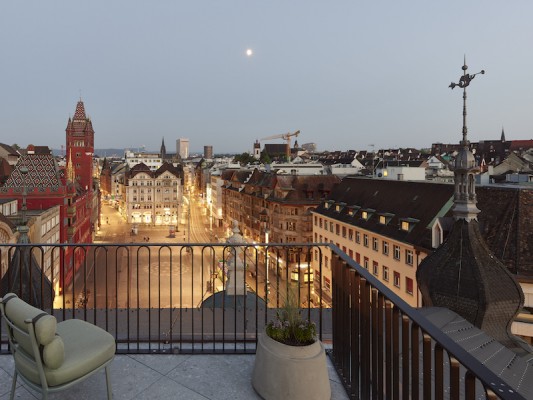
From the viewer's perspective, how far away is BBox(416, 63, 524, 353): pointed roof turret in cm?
1077

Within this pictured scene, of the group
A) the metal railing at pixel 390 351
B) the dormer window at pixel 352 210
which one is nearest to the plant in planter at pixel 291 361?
the metal railing at pixel 390 351

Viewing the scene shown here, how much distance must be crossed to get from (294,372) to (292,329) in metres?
0.42

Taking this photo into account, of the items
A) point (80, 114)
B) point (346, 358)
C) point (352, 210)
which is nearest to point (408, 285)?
point (352, 210)

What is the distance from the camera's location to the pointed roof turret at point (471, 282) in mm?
10773

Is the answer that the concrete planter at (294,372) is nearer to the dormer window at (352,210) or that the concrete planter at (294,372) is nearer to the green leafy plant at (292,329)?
the green leafy plant at (292,329)

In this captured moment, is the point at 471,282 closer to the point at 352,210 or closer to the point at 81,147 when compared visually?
the point at 352,210

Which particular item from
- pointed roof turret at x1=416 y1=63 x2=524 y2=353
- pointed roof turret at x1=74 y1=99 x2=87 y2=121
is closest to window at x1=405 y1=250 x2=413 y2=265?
pointed roof turret at x1=416 y1=63 x2=524 y2=353

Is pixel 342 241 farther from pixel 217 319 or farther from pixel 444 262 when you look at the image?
pixel 217 319

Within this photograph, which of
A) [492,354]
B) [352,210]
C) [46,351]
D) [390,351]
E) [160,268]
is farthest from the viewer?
[352,210]

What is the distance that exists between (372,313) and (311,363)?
34.4 inches

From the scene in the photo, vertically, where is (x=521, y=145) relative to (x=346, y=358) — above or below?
above

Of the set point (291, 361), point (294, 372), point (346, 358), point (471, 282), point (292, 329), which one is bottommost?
point (471, 282)

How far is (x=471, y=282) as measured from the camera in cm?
1087

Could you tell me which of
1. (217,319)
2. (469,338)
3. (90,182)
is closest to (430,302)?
(469,338)
